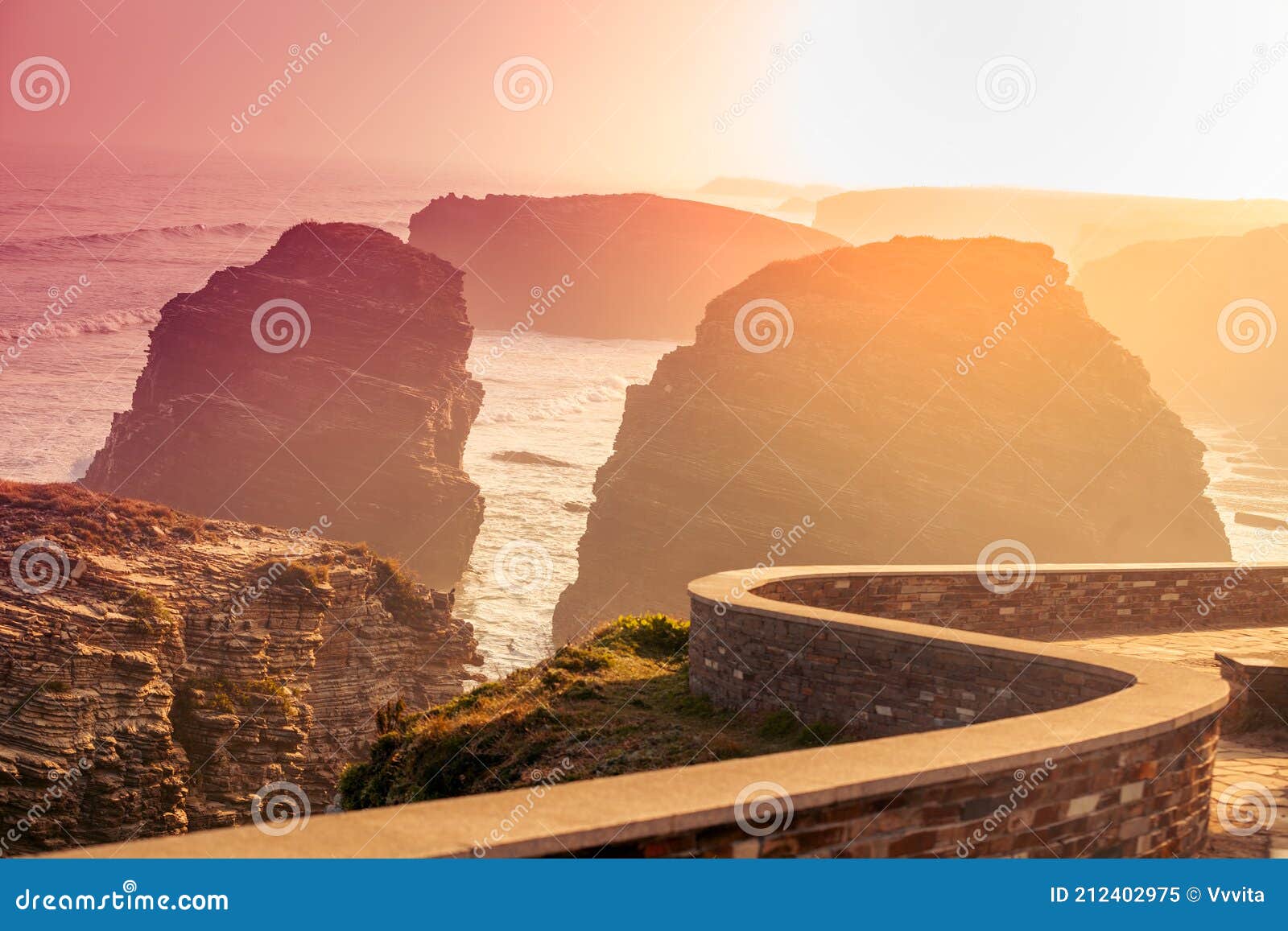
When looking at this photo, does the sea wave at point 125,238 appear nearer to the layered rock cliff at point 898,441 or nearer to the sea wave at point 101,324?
the sea wave at point 101,324

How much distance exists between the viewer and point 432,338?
77250 mm

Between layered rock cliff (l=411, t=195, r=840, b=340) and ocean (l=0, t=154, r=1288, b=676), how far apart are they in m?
24.4

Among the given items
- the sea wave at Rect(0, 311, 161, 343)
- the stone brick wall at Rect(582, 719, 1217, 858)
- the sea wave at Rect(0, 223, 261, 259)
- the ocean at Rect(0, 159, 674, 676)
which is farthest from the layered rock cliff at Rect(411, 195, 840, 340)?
the stone brick wall at Rect(582, 719, 1217, 858)

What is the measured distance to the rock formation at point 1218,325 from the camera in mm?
136625

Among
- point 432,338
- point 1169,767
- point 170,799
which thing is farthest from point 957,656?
point 432,338

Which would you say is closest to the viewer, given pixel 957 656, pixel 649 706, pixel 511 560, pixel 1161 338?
pixel 957 656

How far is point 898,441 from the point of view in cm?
6309

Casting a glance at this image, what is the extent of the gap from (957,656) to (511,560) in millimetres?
63689

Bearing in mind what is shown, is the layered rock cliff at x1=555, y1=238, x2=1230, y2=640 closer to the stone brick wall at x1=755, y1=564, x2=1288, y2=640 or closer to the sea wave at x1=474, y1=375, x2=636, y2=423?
the sea wave at x1=474, y1=375, x2=636, y2=423

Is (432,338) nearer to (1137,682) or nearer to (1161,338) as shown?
(1137,682)

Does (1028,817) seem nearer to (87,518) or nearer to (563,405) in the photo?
(87,518)

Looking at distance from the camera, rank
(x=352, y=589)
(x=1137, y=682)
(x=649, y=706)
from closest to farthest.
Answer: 1. (x=1137, y=682)
2. (x=649, y=706)
3. (x=352, y=589)

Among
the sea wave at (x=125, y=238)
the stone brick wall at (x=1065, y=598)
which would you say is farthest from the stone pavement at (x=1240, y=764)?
the sea wave at (x=125, y=238)

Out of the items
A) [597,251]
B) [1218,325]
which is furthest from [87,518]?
[597,251]
